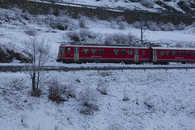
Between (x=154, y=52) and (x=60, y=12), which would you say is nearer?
(x=154, y=52)

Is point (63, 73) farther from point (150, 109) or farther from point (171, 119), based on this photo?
point (171, 119)

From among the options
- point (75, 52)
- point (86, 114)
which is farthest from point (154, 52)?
point (86, 114)

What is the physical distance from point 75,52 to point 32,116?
12.1 meters

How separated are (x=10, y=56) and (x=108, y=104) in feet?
41.1

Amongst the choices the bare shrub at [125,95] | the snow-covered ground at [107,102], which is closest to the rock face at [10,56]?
the snow-covered ground at [107,102]

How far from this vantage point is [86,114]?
1441 centimetres

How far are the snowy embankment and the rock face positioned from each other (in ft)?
19.6

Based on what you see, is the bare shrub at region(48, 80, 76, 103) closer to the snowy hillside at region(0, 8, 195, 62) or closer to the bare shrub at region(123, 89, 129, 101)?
the bare shrub at region(123, 89, 129, 101)

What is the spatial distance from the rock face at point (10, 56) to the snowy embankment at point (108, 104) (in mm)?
5977

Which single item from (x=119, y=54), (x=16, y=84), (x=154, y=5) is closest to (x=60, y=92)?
(x=16, y=84)

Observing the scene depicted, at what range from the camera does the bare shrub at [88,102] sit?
47.9ft

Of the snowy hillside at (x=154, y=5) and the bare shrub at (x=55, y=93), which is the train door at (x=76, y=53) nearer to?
the bare shrub at (x=55, y=93)

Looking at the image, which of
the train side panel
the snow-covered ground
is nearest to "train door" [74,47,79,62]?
the snow-covered ground

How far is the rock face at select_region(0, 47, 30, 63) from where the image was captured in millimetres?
22172
